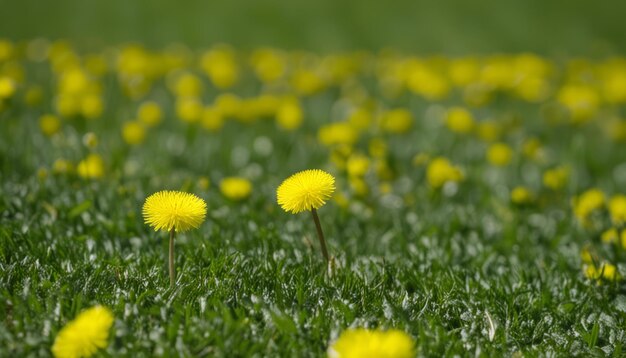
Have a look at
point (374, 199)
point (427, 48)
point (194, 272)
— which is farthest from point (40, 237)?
point (427, 48)

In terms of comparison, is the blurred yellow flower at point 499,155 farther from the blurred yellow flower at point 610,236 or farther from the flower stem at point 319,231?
the flower stem at point 319,231

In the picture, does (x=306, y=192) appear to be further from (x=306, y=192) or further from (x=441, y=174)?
(x=441, y=174)

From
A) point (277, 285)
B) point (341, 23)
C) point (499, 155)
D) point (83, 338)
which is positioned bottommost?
point (83, 338)

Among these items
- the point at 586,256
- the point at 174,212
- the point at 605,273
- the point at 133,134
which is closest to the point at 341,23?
the point at 133,134

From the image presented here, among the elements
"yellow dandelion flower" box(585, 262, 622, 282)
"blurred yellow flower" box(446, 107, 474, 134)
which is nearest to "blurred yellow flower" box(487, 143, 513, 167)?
"blurred yellow flower" box(446, 107, 474, 134)

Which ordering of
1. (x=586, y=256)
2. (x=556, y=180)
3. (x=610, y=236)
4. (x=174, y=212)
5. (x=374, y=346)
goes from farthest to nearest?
(x=556, y=180), (x=610, y=236), (x=586, y=256), (x=174, y=212), (x=374, y=346)

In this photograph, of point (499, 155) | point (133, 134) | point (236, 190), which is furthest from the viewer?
point (499, 155)
